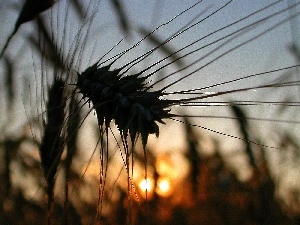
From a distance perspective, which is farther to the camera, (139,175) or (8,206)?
(139,175)

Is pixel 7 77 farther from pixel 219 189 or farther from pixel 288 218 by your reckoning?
pixel 219 189

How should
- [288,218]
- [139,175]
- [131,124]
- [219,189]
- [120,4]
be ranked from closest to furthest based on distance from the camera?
[131,124] → [120,4] → [139,175] → [288,218] → [219,189]

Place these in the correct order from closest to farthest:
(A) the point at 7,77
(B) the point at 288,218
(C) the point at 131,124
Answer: (C) the point at 131,124
(A) the point at 7,77
(B) the point at 288,218

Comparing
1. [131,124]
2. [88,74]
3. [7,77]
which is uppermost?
[7,77]

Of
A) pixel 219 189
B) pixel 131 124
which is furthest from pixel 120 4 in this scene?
pixel 219 189

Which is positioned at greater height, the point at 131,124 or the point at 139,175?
the point at 139,175

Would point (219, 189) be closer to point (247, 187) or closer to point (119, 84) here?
point (247, 187)

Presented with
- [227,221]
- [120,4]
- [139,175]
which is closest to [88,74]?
[120,4]

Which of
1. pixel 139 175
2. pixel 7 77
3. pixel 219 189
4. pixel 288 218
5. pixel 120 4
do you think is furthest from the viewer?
pixel 219 189

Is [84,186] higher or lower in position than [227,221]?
higher
